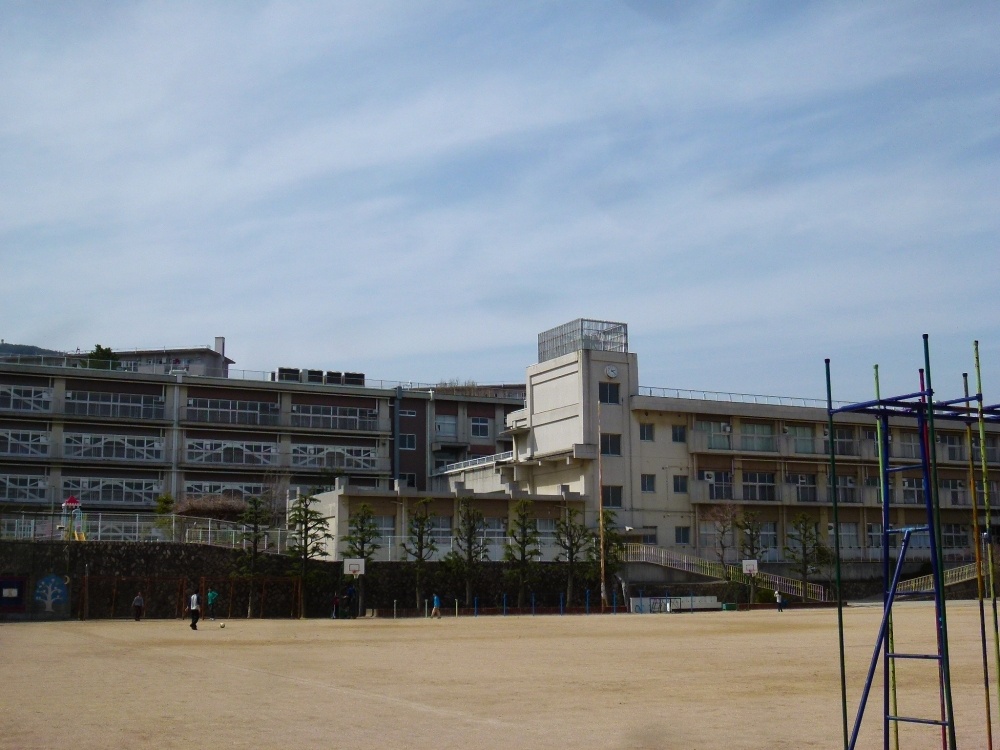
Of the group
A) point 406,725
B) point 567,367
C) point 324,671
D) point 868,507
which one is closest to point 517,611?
point 567,367

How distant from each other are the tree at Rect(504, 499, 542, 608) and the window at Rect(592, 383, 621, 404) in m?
9.71

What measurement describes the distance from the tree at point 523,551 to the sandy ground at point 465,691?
22.9 metres

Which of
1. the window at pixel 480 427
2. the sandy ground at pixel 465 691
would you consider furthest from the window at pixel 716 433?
the sandy ground at pixel 465 691

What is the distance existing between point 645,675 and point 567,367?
4800 centimetres

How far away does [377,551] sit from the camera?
5503cm

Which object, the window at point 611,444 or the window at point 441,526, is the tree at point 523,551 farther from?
the window at point 611,444

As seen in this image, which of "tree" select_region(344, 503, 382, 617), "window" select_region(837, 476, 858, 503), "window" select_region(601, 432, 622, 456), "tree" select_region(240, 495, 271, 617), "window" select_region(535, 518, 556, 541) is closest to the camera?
"tree" select_region(240, 495, 271, 617)

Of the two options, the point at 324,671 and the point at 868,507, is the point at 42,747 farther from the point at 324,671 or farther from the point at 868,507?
the point at 868,507

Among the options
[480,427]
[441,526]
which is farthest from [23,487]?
[480,427]

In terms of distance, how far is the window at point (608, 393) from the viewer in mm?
66062

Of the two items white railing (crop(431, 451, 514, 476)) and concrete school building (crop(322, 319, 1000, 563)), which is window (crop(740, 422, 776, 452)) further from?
white railing (crop(431, 451, 514, 476))

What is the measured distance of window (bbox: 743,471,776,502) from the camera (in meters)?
69.7

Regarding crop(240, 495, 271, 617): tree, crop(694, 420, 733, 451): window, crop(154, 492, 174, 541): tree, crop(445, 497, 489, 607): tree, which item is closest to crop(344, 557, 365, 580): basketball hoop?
crop(240, 495, 271, 617): tree

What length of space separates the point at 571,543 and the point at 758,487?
18.7 metres
